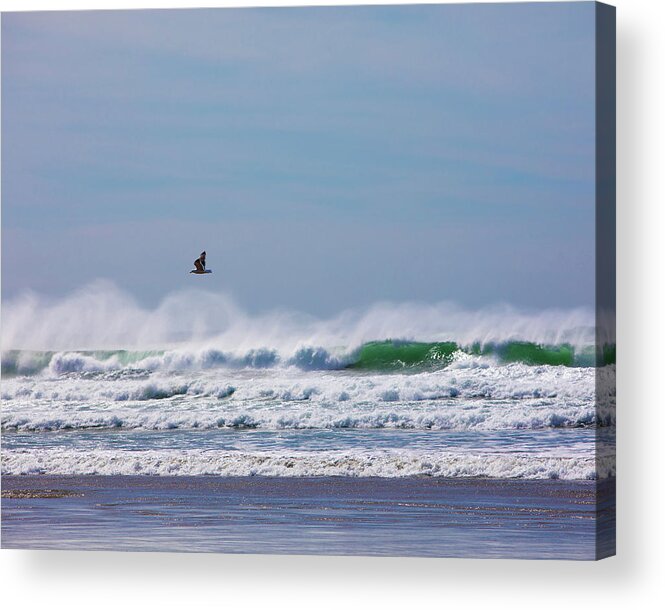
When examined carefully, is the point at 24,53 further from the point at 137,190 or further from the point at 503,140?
the point at 503,140

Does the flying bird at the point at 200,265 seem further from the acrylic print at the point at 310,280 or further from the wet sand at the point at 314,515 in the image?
the wet sand at the point at 314,515

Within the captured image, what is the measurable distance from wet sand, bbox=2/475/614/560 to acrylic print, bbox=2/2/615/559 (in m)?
0.02

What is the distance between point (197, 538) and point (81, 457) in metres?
1.23

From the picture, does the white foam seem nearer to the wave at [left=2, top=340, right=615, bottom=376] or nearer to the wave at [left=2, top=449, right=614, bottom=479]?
the wave at [left=2, top=340, right=615, bottom=376]

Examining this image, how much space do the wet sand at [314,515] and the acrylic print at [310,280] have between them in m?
0.02

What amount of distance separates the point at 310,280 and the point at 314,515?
1.84 m

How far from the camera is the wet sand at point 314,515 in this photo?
1427 centimetres

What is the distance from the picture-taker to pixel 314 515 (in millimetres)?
14617

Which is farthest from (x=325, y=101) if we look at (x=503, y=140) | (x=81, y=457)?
(x=81, y=457)

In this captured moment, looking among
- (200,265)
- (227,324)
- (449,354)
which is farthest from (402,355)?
(200,265)

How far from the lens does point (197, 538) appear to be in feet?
48.3

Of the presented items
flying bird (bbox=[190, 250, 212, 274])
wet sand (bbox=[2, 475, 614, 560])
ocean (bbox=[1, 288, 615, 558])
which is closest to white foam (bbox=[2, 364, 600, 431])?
ocean (bbox=[1, 288, 615, 558])

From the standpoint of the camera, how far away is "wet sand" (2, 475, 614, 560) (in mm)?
14266

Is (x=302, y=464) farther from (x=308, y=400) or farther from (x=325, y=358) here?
(x=325, y=358)
